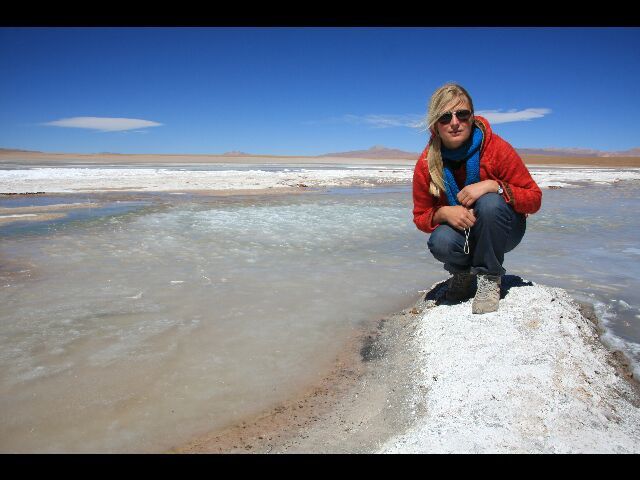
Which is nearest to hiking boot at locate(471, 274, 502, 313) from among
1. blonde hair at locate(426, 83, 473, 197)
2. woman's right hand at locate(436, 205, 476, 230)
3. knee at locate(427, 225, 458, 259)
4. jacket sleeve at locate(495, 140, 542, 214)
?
knee at locate(427, 225, 458, 259)

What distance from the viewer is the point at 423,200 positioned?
2.82 meters

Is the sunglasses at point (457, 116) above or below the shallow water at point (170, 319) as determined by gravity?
above

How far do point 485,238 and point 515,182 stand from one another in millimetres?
362

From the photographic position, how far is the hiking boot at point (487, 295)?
2705 millimetres

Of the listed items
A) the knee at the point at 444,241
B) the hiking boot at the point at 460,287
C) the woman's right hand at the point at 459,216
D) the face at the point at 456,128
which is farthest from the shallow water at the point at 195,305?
the face at the point at 456,128

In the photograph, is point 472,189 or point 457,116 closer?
point 457,116

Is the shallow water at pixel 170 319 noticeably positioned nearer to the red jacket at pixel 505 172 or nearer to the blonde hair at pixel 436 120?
the blonde hair at pixel 436 120

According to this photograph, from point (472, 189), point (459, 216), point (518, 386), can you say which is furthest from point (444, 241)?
point (518, 386)

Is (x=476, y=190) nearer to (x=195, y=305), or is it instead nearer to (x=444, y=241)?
(x=444, y=241)

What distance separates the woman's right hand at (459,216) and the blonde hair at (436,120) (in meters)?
0.12

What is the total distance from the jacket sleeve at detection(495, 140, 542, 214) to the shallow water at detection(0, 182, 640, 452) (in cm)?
109

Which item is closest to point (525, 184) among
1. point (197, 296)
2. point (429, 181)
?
point (429, 181)

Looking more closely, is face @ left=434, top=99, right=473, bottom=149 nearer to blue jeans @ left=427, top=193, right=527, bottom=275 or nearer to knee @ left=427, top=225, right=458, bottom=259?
blue jeans @ left=427, top=193, right=527, bottom=275
